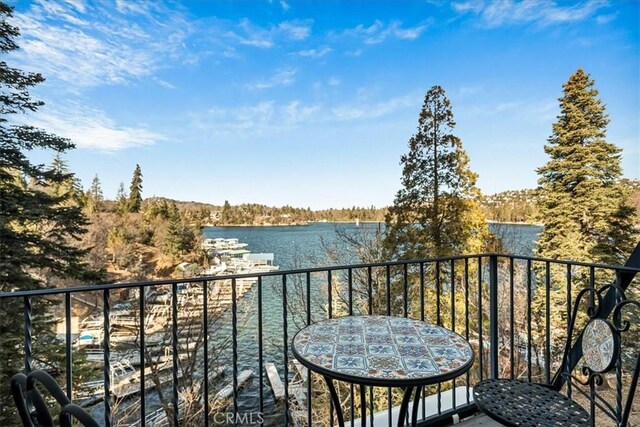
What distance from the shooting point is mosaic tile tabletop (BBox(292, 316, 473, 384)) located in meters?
1.18

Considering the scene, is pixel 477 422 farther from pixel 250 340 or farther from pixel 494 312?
pixel 250 340

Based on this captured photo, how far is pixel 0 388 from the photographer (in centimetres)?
653

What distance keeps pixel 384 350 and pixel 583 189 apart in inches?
487

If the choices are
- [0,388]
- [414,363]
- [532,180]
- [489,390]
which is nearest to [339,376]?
[414,363]

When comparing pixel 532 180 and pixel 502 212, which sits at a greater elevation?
pixel 532 180

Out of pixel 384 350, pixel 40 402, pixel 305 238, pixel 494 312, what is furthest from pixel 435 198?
pixel 40 402

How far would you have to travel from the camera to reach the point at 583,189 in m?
10.5

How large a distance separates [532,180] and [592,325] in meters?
12.3

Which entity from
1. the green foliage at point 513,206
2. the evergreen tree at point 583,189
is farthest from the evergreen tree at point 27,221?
the evergreen tree at point 583,189

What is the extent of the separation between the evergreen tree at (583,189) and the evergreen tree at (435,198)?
296 centimetres

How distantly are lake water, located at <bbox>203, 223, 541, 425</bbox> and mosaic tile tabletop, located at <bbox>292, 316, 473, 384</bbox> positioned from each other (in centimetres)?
623

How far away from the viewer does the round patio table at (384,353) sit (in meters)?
1.15

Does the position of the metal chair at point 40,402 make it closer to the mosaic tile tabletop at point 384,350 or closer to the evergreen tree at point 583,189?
the mosaic tile tabletop at point 384,350

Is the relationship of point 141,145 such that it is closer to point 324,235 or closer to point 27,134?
point 27,134
